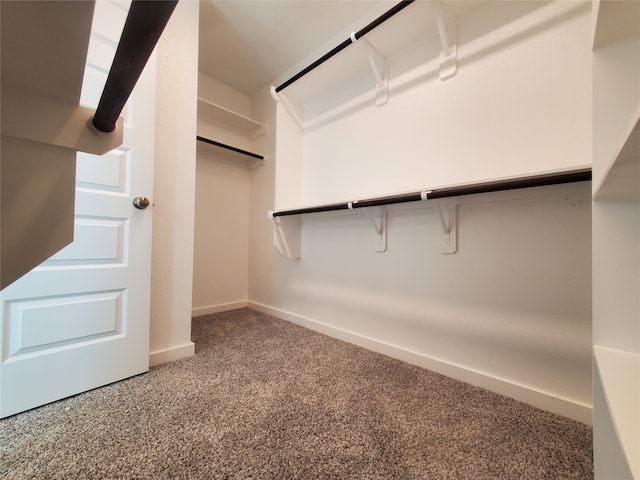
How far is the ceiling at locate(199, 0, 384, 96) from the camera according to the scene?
1556 mm

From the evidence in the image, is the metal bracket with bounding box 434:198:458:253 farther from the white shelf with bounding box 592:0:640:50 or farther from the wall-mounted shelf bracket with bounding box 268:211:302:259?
the wall-mounted shelf bracket with bounding box 268:211:302:259

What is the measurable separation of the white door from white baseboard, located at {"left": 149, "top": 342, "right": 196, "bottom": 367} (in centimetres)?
9

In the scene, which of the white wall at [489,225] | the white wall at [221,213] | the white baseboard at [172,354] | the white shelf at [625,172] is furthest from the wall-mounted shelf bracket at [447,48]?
the white baseboard at [172,354]

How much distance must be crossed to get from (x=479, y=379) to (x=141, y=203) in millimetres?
1824

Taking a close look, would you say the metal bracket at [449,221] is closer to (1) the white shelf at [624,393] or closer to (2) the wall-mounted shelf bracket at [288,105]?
(1) the white shelf at [624,393]

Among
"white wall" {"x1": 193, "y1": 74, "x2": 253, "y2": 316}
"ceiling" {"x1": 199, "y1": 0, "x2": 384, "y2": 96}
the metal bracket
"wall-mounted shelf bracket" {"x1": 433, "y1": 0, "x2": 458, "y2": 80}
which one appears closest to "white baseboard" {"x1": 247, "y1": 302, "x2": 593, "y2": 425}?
the metal bracket

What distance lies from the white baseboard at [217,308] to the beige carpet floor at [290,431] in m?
0.96

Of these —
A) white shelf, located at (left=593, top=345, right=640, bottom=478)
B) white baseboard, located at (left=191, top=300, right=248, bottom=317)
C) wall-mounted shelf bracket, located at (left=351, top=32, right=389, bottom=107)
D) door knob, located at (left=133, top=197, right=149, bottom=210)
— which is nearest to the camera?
white shelf, located at (left=593, top=345, right=640, bottom=478)

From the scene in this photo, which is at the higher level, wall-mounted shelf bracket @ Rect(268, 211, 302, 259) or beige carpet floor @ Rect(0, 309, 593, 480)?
wall-mounted shelf bracket @ Rect(268, 211, 302, 259)

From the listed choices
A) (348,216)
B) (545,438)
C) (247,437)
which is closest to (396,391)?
(545,438)

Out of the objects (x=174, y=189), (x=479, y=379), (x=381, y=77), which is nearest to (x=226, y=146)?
(x=174, y=189)

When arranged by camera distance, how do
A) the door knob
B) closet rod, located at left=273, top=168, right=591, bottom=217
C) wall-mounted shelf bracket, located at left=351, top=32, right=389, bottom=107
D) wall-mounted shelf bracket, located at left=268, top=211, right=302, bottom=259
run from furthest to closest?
wall-mounted shelf bracket, located at left=268, top=211, right=302, bottom=259
wall-mounted shelf bracket, located at left=351, top=32, right=389, bottom=107
the door knob
closet rod, located at left=273, top=168, right=591, bottom=217

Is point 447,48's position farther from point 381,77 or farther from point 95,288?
point 95,288

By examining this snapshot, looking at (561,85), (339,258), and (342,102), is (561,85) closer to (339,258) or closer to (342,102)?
(342,102)
